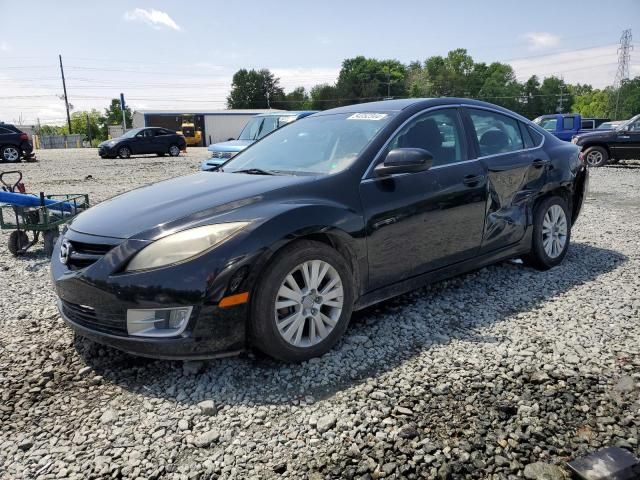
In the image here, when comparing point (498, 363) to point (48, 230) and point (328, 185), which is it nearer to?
point (328, 185)

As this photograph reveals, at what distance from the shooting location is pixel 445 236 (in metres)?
3.88

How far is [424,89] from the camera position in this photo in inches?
4122

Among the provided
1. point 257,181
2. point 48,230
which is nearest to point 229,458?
point 257,181

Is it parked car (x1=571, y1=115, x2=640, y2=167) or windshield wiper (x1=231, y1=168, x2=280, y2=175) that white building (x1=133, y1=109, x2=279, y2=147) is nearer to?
parked car (x1=571, y1=115, x2=640, y2=167)

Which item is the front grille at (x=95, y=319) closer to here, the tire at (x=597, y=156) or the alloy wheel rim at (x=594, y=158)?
the tire at (x=597, y=156)

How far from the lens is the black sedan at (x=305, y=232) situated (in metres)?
2.78

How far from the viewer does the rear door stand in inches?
169

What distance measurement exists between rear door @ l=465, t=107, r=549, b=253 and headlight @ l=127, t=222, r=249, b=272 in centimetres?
238

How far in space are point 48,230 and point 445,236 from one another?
4744mm

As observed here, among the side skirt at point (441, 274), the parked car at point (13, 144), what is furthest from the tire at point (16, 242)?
the parked car at point (13, 144)

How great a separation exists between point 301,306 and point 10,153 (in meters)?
23.2

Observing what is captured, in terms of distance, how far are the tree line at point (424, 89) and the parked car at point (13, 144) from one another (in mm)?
76540

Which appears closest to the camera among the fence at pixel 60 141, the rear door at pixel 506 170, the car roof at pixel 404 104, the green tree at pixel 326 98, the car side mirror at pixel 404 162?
the car side mirror at pixel 404 162

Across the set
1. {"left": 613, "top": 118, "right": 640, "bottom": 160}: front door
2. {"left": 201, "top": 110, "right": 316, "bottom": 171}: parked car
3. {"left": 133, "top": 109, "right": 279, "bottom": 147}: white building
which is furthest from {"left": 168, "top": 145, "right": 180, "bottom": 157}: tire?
{"left": 133, "top": 109, "right": 279, "bottom": 147}: white building
